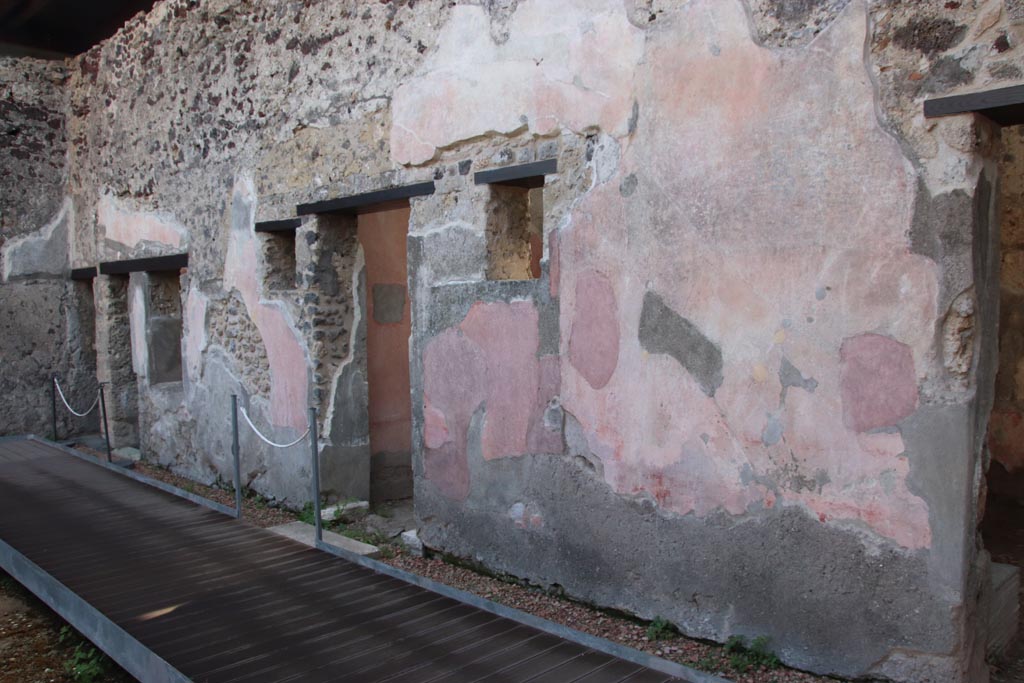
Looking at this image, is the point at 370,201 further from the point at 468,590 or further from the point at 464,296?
the point at 468,590

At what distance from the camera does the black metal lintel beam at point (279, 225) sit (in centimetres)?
552

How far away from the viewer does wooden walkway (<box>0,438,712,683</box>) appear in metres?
3.01

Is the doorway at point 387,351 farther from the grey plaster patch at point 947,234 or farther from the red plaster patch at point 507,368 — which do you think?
the grey plaster patch at point 947,234

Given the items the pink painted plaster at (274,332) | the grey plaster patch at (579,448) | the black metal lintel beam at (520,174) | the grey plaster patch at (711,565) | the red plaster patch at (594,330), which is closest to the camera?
the grey plaster patch at (711,565)

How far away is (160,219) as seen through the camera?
705 centimetres

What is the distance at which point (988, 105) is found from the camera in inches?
101

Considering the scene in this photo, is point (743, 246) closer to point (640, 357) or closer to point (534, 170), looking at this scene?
point (640, 357)

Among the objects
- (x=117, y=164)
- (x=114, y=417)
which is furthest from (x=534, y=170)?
(x=114, y=417)

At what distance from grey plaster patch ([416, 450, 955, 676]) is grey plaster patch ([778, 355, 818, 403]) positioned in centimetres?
46

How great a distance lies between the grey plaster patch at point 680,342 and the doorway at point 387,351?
2845 millimetres

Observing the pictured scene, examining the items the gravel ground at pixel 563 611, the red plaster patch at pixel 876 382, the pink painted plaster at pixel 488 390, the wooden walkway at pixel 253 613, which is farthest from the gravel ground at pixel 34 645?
the red plaster patch at pixel 876 382

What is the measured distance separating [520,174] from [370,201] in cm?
125

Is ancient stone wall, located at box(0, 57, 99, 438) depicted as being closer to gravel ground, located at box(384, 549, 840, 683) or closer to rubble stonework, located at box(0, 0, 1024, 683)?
rubble stonework, located at box(0, 0, 1024, 683)

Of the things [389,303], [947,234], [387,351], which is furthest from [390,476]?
[947,234]
